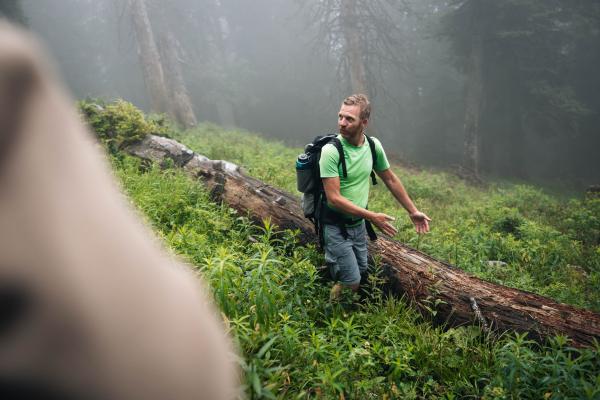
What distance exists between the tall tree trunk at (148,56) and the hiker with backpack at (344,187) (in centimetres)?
1495

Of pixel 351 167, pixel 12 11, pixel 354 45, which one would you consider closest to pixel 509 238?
pixel 351 167

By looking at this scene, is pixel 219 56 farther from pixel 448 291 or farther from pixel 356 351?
pixel 356 351

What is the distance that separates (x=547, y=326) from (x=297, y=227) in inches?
111

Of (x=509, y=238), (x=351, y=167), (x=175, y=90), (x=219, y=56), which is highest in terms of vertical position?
(x=219, y=56)

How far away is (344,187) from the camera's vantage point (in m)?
3.63

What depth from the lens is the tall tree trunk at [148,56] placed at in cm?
1678

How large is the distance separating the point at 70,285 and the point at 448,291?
3.88 meters

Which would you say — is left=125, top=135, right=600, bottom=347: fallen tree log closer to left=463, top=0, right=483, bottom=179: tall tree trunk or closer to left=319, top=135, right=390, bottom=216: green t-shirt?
left=319, top=135, right=390, bottom=216: green t-shirt

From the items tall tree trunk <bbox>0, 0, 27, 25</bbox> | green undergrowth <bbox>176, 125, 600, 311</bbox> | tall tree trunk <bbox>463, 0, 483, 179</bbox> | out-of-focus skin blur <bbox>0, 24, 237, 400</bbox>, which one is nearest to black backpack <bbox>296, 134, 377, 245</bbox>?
green undergrowth <bbox>176, 125, 600, 311</bbox>

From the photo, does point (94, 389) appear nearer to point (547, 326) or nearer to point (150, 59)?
point (547, 326)

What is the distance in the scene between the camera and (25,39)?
24.6 inches

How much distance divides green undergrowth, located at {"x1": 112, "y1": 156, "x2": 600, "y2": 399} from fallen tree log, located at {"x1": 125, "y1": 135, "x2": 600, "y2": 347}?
174mm

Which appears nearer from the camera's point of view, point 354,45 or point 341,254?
point 341,254

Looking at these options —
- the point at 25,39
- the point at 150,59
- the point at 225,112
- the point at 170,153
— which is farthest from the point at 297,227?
the point at 225,112
